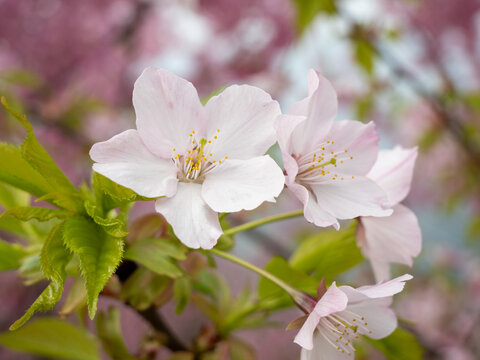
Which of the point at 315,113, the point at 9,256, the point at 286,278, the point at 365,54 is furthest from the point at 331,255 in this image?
the point at 365,54

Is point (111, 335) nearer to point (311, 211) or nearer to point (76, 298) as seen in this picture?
point (76, 298)

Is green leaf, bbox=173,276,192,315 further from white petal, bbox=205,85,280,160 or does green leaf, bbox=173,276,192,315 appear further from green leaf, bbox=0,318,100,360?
green leaf, bbox=0,318,100,360

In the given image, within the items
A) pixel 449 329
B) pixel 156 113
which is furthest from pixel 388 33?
pixel 449 329

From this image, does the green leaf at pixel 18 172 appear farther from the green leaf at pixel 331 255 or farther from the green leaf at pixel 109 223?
the green leaf at pixel 331 255

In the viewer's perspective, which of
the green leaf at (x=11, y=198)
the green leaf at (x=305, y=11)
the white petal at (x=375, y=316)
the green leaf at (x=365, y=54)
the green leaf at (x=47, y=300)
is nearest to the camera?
the green leaf at (x=47, y=300)

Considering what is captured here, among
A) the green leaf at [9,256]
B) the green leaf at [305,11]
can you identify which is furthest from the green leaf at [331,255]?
the green leaf at [305,11]
